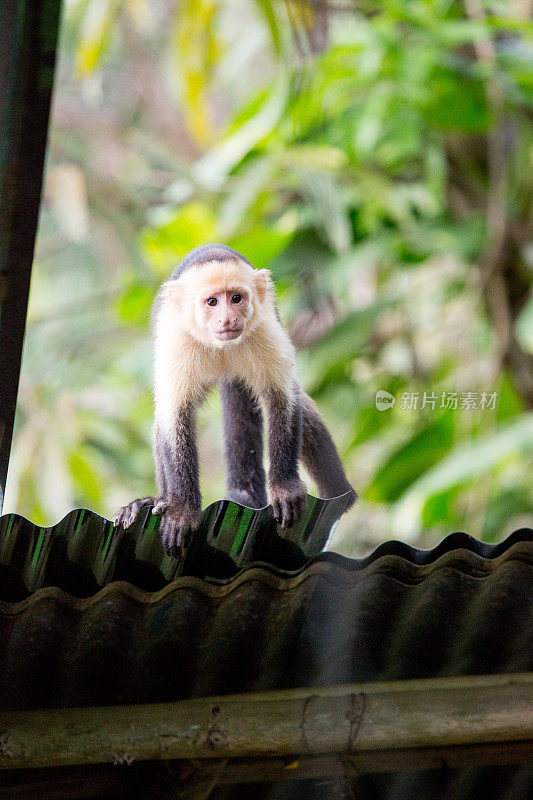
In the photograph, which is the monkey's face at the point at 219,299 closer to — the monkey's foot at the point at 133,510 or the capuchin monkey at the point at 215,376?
the capuchin monkey at the point at 215,376

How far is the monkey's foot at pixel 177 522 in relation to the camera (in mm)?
870

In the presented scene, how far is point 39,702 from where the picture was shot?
3.60 ft

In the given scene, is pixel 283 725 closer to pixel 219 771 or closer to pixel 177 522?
pixel 219 771

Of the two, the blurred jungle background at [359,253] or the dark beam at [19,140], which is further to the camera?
the blurred jungle background at [359,253]

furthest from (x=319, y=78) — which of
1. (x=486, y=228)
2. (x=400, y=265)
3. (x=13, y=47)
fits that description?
(x=13, y=47)

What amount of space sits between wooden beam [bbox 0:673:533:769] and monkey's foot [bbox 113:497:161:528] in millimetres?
297

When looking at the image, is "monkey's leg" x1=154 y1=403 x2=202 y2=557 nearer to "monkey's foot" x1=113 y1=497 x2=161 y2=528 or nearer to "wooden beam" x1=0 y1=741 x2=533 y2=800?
"monkey's foot" x1=113 y1=497 x2=161 y2=528

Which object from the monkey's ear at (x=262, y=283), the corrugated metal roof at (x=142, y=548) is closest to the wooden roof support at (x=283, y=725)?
the corrugated metal roof at (x=142, y=548)

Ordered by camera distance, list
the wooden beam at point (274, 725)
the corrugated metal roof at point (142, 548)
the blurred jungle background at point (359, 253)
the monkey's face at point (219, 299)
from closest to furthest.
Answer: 1. the monkey's face at point (219, 299)
2. the corrugated metal roof at point (142, 548)
3. the wooden beam at point (274, 725)
4. the blurred jungle background at point (359, 253)

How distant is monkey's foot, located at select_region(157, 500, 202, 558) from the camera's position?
0.87 metres

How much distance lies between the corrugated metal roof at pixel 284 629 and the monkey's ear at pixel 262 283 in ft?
1.09

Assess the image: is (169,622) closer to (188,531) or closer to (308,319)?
(188,531)

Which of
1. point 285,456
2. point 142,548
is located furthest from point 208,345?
point 142,548

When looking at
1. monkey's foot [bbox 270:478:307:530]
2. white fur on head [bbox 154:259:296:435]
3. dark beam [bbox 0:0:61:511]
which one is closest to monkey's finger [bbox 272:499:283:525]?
monkey's foot [bbox 270:478:307:530]
